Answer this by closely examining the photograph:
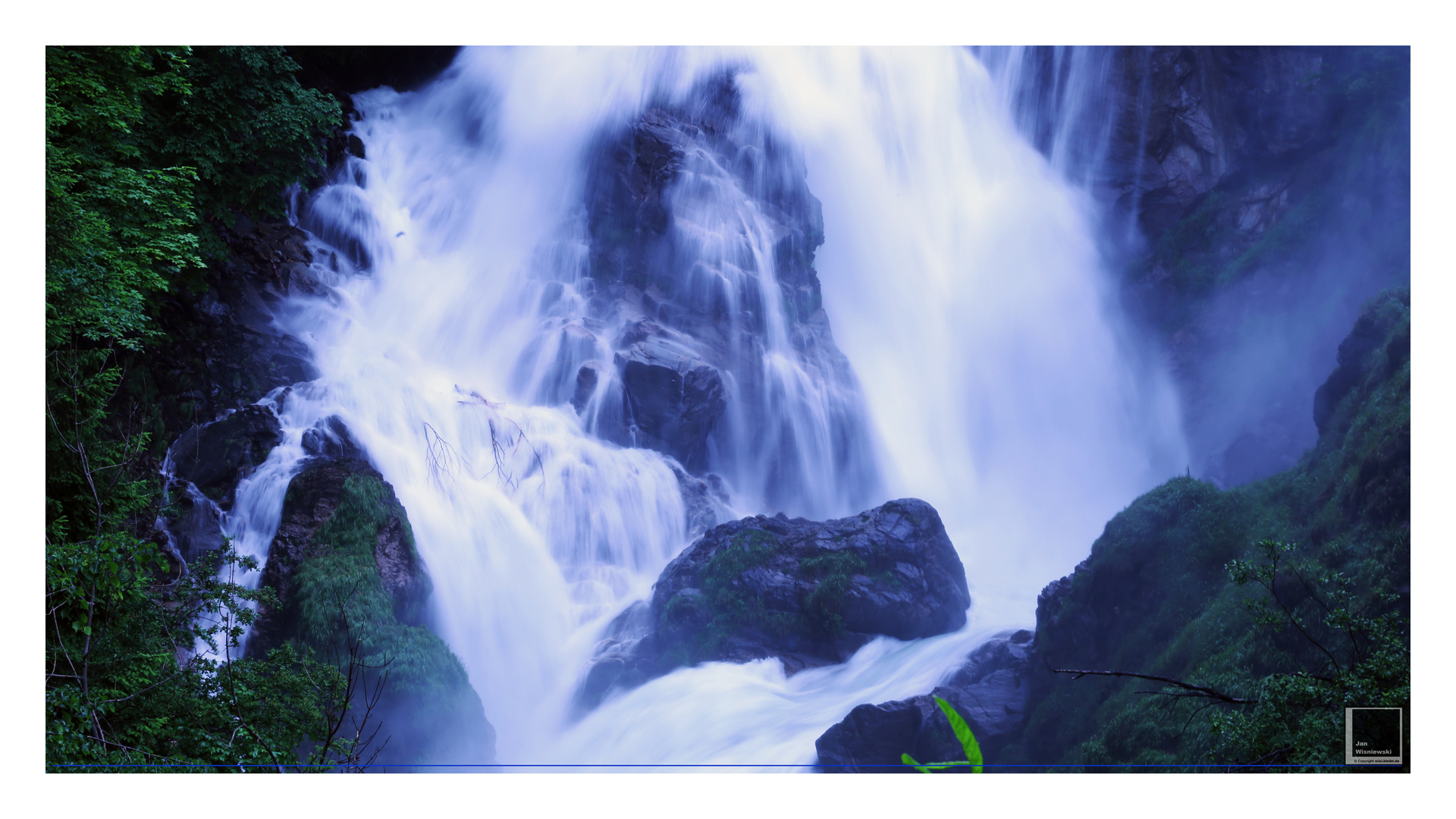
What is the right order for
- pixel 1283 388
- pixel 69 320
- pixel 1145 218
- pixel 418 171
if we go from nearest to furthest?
pixel 69 320
pixel 1283 388
pixel 1145 218
pixel 418 171

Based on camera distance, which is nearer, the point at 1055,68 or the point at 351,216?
Result: the point at 1055,68

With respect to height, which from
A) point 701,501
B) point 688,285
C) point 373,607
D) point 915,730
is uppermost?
point 688,285

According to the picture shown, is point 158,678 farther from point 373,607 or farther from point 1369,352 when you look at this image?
point 1369,352

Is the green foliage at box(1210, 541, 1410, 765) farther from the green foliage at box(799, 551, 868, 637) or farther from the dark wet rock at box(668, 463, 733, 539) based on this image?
the dark wet rock at box(668, 463, 733, 539)

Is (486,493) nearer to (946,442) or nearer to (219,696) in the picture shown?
(219,696)

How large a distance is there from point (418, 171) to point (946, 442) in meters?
5.41

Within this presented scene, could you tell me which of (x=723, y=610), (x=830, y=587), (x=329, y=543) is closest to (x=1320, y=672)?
(x=830, y=587)

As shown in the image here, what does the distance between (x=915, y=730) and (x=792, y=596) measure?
1.21 meters

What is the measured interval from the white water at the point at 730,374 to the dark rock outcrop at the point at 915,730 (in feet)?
0.61

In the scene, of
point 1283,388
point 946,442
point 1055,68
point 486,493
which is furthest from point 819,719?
point 1055,68

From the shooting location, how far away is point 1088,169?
7.46 m

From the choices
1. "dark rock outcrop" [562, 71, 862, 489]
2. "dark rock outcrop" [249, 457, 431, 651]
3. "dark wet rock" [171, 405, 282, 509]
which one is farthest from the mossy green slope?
"dark wet rock" [171, 405, 282, 509]

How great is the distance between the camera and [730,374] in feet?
22.0

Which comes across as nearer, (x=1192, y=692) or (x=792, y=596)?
(x=1192, y=692)
